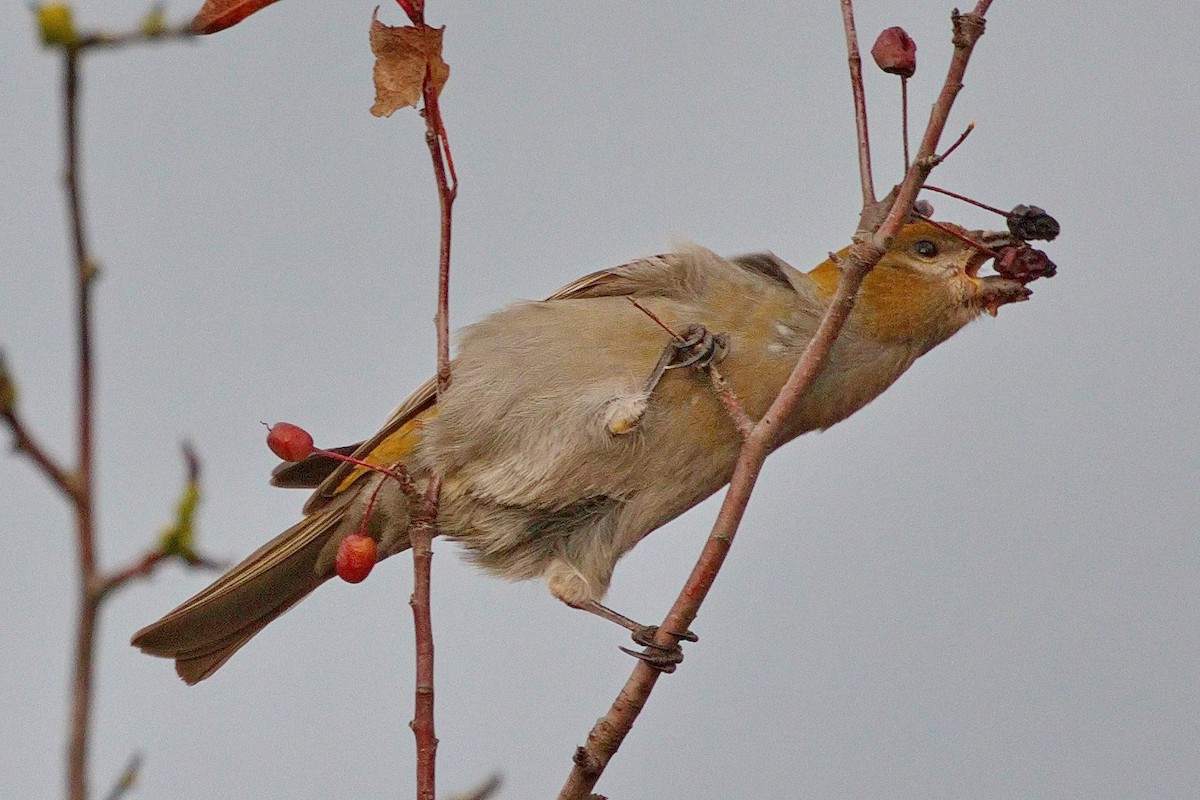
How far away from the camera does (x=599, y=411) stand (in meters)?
5.38

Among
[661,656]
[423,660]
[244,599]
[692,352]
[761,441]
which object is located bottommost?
[423,660]

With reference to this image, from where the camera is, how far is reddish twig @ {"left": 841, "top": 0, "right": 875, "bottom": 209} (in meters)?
3.65

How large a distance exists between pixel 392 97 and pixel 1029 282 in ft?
9.25

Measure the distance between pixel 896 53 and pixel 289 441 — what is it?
1.78 m

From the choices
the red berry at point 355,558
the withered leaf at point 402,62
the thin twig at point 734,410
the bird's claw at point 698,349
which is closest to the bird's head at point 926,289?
the bird's claw at point 698,349

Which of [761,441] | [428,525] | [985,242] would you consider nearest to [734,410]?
[761,441]

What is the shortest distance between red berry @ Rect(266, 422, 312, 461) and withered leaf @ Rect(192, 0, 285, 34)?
1433mm

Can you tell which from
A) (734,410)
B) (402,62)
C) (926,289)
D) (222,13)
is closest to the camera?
(222,13)

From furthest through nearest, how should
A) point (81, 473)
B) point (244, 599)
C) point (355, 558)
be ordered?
point (244, 599)
point (355, 558)
point (81, 473)

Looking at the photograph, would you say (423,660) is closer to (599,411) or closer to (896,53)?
(896,53)

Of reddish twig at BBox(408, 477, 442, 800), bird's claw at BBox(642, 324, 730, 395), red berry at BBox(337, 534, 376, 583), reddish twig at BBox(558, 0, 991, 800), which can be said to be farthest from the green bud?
bird's claw at BBox(642, 324, 730, 395)

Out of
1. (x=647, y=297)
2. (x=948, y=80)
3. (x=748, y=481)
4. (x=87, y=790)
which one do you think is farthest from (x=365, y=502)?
(x=87, y=790)

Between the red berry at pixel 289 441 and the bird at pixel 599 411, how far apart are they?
133 centimetres

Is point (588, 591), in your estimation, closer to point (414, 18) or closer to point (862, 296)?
point (862, 296)
